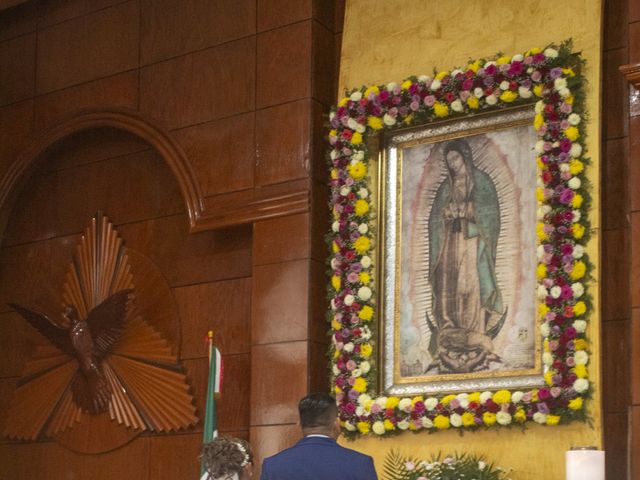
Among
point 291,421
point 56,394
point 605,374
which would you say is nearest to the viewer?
point 605,374

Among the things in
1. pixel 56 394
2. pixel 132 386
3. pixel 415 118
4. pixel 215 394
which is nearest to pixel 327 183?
pixel 415 118

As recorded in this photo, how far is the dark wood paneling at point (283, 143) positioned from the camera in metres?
8.77

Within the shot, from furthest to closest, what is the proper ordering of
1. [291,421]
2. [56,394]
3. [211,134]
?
[56,394] < [211,134] < [291,421]

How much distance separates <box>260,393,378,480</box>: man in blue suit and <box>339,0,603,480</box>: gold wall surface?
2.00 metres

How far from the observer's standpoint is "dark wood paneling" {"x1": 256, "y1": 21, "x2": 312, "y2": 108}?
890 centimetres

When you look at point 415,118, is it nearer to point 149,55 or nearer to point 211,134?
point 211,134

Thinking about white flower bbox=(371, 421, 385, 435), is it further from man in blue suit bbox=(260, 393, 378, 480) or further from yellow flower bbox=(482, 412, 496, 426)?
man in blue suit bbox=(260, 393, 378, 480)

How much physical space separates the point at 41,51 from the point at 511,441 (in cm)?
538

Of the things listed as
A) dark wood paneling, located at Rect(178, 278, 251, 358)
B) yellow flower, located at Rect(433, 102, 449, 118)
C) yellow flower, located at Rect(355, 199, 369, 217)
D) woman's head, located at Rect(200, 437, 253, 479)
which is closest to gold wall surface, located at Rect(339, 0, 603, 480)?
yellow flower, located at Rect(433, 102, 449, 118)

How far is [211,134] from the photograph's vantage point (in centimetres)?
930

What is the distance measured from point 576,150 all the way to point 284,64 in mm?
2364

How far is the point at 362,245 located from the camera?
27.7 ft

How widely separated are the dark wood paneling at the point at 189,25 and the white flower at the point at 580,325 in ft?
11.0

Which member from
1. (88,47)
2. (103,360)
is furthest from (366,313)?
(88,47)
